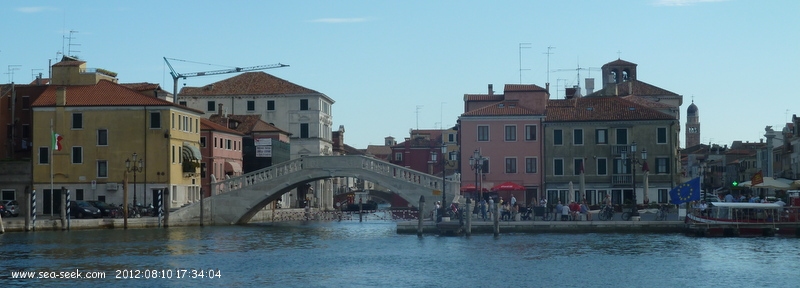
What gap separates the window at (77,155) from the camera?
62.5 metres

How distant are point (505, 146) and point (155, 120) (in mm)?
18751

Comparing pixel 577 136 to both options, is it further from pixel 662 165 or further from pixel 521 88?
pixel 662 165

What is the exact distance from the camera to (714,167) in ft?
385

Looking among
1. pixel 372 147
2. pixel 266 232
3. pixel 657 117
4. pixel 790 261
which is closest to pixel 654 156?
pixel 657 117

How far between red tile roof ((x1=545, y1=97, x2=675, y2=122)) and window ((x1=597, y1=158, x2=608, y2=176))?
219 cm

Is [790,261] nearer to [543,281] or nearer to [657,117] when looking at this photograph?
[543,281]

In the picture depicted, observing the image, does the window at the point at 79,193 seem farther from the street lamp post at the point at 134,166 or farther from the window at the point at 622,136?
the window at the point at 622,136

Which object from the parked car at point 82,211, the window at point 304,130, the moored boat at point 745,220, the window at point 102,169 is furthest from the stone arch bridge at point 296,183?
the window at point 304,130

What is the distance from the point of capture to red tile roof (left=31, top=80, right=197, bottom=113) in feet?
204

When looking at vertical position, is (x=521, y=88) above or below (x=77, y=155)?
above

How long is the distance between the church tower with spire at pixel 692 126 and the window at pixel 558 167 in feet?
265

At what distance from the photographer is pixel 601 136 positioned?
6706 centimetres

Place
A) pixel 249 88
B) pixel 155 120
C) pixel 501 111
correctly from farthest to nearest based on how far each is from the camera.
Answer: pixel 249 88 → pixel 501 111 → pixel 155 120

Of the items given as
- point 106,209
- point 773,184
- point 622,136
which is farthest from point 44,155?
point 773,184
